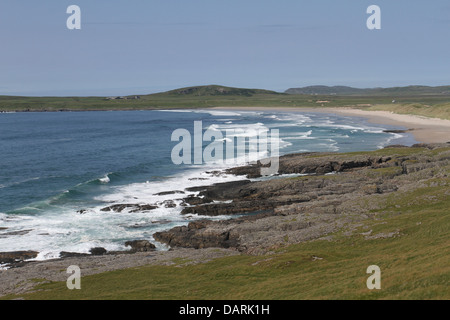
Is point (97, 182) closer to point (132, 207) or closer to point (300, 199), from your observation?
point (132, 207)

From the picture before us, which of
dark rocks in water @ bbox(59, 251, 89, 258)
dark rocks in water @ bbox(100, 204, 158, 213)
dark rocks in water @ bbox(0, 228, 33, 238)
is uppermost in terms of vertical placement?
dark rocks in water @ bbox(100, 204, 158, 213)

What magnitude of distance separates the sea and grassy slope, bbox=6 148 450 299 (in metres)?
10.3

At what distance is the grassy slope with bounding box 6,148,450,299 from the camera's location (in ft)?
72.3

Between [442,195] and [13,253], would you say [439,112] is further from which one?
[13,253]

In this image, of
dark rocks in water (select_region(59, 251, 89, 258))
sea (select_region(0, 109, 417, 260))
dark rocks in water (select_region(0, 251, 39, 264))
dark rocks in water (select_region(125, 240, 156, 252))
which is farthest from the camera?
sea (select_region(0, 109, 417, 260))

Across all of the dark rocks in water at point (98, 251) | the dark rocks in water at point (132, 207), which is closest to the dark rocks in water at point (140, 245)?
the dark rocks in water at point (98, 251)

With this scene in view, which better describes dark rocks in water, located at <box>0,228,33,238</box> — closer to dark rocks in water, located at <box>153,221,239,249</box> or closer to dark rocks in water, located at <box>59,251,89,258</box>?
dark rocks in water, located at <box>59,251,89,258</box>

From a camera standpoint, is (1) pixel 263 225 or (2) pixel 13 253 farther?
Result: (1) pixel 263 225

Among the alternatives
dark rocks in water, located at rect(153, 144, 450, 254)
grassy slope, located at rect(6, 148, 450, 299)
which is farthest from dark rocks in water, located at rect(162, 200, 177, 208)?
grassy slope, located at rect(6, 148, 450, 299)

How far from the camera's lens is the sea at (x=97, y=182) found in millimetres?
42750

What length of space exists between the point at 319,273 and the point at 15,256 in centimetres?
2663

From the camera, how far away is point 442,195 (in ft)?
138
